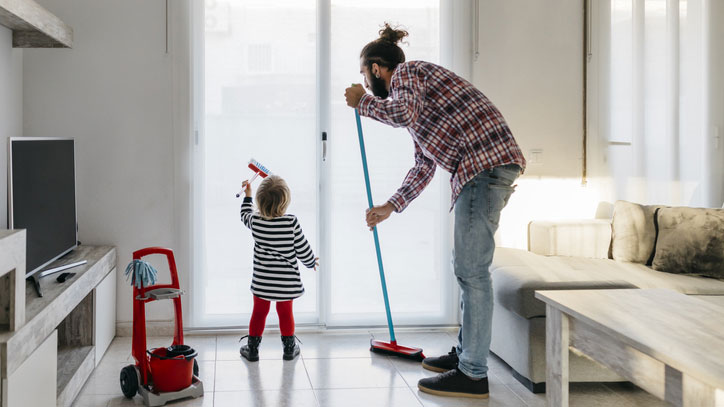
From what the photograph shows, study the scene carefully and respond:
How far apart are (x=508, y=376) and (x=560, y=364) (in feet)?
3.58

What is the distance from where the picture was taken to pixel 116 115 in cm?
354

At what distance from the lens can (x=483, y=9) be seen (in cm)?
381

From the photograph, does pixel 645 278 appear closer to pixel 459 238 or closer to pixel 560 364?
pixel 459 238

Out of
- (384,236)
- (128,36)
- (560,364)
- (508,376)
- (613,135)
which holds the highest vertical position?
(128,36)

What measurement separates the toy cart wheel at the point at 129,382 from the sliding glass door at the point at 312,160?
1.02m

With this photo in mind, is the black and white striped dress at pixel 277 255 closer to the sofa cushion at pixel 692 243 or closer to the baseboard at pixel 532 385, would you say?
the baseboard at pixel 532 385

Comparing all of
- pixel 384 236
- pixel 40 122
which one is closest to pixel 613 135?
pixel 384 236

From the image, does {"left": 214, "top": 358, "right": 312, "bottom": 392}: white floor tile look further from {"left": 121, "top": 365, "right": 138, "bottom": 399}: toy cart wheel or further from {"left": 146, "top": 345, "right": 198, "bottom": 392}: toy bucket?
{"left": 121, "top": 365, "right": 138, "bottom": 399}: toy cart wheel

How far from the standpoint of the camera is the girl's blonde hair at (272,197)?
10.2ft

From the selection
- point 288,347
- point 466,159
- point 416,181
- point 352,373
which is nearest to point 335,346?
point 288,347

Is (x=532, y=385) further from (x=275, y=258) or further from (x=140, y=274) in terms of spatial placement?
(x=140, y=274)

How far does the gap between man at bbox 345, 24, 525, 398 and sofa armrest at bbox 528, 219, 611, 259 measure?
965 mm

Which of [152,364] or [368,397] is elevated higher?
[152,364]

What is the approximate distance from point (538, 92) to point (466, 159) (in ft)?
4.63
